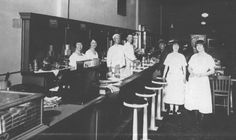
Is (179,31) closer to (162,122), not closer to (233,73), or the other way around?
(233,73)

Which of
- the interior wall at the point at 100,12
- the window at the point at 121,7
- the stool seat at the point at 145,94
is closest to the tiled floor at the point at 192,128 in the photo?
the stool seat at the point at 145,94

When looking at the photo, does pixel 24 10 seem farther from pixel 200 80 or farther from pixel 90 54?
pixel 200 80

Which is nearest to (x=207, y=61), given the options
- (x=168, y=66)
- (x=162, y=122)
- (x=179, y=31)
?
(x=168, y=66)

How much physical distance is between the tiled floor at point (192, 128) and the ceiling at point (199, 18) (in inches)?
492

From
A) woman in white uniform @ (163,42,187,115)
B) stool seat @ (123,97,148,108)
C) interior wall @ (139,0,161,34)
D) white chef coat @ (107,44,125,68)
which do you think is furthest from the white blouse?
interior wall @ (139,0,161,34)

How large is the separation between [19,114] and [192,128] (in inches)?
162

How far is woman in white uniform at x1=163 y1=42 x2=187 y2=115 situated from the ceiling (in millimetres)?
12040

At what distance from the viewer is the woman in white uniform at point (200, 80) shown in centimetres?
531

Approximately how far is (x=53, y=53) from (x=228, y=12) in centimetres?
1540

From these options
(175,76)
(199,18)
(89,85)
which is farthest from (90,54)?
(199,18)

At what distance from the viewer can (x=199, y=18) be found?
18.4m

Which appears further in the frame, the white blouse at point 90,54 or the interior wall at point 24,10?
the white blouse at point 90,54

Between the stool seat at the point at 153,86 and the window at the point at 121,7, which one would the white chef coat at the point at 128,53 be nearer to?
the stool seat at the point at 153,86

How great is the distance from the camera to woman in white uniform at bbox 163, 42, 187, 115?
599cm
